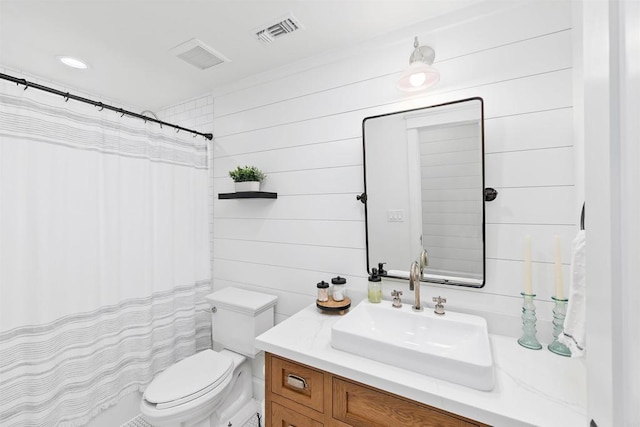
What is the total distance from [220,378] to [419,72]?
192cm

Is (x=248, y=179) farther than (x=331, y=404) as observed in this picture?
Yes

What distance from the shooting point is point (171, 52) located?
5.59 feet

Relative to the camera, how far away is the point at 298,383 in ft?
3.71

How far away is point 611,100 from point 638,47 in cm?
8

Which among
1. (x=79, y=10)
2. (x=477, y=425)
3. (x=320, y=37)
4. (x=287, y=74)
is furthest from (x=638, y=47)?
(x=79, y=10)

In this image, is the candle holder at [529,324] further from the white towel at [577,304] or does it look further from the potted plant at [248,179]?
the potted plant at [248,179]

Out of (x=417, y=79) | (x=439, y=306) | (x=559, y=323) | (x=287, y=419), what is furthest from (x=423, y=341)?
(x=417, y=79)

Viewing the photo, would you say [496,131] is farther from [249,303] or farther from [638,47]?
[249,303]

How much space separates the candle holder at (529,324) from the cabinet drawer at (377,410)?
54 centimetres

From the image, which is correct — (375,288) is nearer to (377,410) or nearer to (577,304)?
(377,410)

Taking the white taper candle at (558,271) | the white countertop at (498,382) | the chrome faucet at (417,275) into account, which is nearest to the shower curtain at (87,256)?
the white countertop at (498,382)

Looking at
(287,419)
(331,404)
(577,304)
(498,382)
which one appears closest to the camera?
(577,304)

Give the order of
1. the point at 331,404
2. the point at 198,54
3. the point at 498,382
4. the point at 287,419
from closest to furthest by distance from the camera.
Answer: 1. the point at 498,382
2. the point at 331,404
3. the point at 287,419
4. the point at 198,54

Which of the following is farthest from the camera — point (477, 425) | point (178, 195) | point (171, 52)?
point (178, 195)
